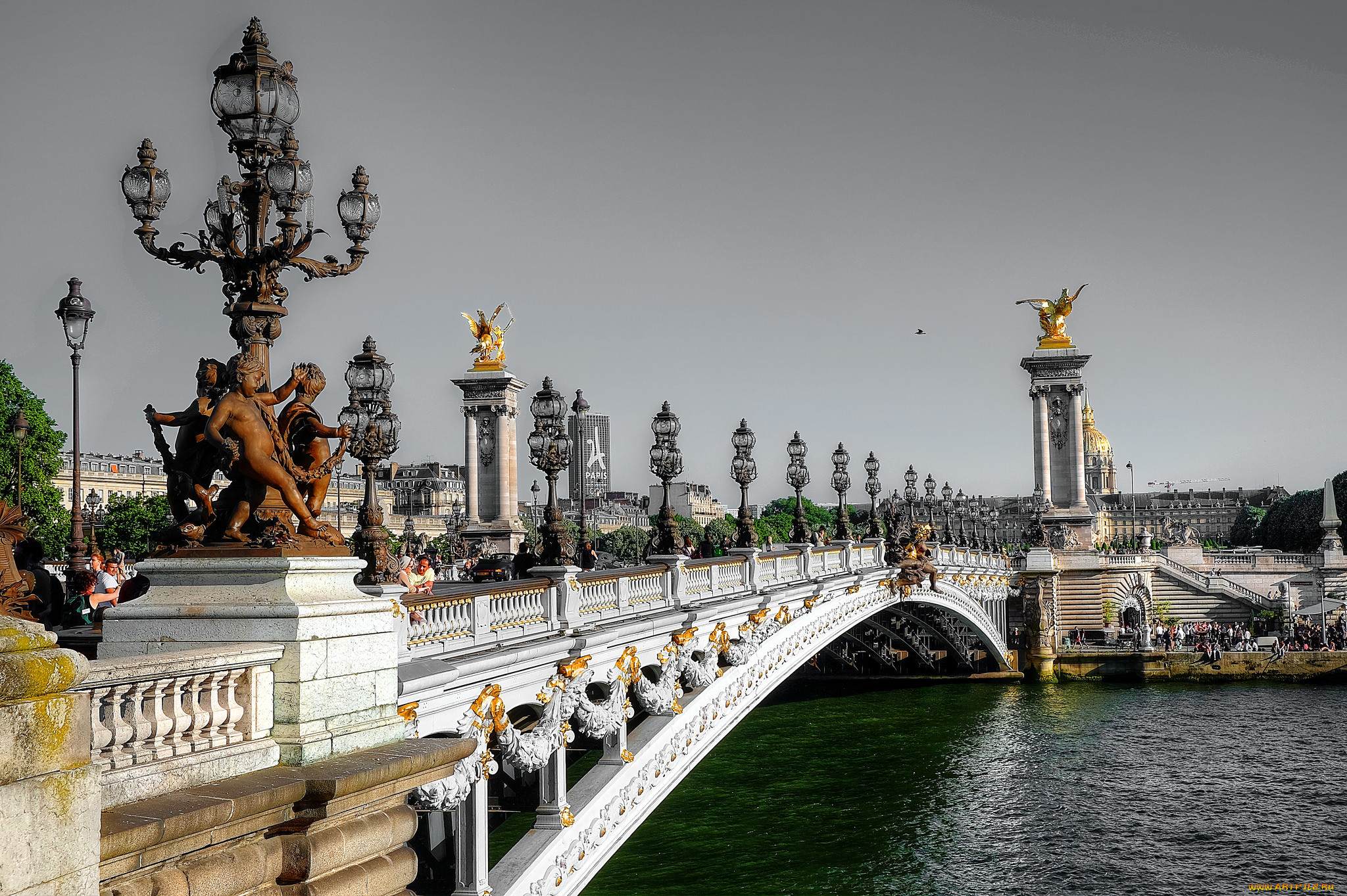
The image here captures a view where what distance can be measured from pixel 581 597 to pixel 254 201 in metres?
7.22

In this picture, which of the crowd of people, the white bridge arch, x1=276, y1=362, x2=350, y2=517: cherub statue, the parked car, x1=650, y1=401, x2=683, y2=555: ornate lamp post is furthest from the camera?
the parked car

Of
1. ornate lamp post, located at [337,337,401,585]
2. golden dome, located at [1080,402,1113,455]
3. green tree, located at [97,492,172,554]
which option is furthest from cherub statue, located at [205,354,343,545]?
golden dome, located at [1080,402,1113,455]

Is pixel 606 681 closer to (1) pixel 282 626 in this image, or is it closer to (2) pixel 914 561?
(1) pixel 282 626

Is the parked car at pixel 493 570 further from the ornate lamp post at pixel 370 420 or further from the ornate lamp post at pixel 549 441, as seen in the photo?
the ornate lamp post at pixel 370 420

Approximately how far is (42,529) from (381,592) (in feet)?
130

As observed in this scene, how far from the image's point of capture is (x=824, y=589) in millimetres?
26438

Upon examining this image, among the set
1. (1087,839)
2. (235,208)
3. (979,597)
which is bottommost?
(1087,839)

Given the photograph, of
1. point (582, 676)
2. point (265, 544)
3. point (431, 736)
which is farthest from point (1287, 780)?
point (265, 544)

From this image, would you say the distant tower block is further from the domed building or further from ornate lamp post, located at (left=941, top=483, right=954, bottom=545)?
the domed building

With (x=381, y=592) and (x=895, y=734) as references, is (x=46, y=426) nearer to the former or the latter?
(x=895, y=734)

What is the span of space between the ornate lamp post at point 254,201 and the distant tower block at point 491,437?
37.0 m

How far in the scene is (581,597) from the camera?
47.0 ft

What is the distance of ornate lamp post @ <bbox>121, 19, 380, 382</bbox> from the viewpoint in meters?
7.89

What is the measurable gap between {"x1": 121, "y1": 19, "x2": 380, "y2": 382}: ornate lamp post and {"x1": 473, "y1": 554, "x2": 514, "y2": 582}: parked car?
49.5 feet
